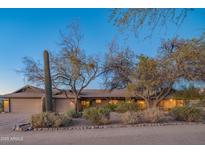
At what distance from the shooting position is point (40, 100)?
105ft

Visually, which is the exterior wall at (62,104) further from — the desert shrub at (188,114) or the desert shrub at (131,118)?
the desert shrub at (131,118)

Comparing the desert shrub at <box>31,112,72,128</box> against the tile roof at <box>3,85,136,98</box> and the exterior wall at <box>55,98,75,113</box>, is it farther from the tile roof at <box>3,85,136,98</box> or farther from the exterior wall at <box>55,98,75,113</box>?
the exterior wall at <box>55,98,75,113</box>

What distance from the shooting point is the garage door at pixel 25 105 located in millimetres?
32312

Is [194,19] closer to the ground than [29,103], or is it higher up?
higher up

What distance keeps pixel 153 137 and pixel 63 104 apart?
2168 centimetres

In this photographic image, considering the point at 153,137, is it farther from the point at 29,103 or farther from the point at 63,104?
the point at 29,103

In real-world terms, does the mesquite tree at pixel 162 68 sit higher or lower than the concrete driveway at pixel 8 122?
higher

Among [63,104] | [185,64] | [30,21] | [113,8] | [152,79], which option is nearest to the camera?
[113,8]

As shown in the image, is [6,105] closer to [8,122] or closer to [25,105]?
[25,105]

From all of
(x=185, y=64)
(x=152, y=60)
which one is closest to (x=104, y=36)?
(x=152, y=60)

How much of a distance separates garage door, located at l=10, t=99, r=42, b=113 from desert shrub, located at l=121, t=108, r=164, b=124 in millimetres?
18447

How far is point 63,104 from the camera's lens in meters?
31.9

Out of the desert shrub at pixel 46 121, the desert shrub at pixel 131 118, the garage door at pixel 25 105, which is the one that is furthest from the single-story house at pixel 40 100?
the desert shrub at pixel 46 121

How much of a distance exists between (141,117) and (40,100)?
61.4 ft
